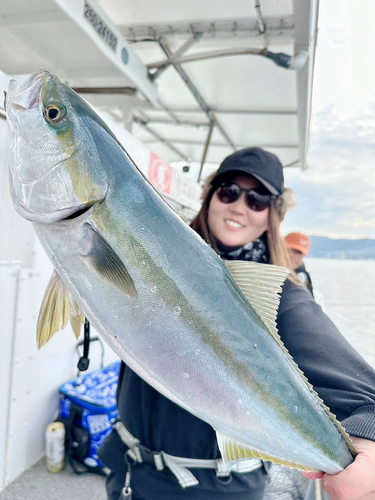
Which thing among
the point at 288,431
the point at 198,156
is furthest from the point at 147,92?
the point at 198,156

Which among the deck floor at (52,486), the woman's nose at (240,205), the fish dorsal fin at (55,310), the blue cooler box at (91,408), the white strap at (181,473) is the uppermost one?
the woman's nose at (240,205)

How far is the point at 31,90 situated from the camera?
1.11 meters

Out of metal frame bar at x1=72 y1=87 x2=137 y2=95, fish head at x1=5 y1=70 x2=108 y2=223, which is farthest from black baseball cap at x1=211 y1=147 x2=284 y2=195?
metal frame bar at x1=72 y1=87 x2=137 y2=95

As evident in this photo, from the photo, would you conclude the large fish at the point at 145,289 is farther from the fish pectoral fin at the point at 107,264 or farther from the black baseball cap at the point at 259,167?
the black baseball cap at the point at 259,167

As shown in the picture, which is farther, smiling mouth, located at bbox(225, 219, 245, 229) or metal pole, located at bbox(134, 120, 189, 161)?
metal pole, located at bbox(134, 120, 189, 161)

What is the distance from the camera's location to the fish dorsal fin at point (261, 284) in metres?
1.27

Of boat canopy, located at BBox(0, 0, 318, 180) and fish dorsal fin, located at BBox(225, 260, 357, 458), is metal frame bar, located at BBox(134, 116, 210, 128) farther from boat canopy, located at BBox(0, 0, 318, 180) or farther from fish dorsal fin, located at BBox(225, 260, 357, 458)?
fish dorsal fin, located at BBox(225, 260, 357, 458)

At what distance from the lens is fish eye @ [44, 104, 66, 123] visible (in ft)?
3.62

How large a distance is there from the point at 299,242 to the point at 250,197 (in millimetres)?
3478

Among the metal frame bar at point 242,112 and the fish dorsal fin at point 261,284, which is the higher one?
the metal frame bar at point 242,112

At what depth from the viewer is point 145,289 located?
1.09 meters

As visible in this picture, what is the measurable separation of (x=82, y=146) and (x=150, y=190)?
25 cm

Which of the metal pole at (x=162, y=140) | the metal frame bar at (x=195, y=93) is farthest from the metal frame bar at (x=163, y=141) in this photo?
the metal frame bar at (x=195, y=93)

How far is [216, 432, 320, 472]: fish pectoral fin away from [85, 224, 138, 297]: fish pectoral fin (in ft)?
1.95
